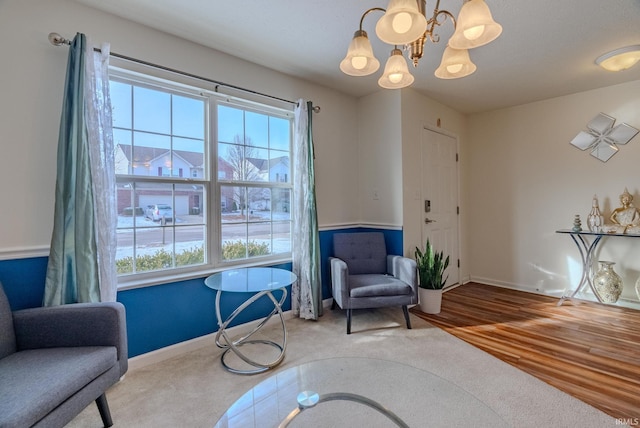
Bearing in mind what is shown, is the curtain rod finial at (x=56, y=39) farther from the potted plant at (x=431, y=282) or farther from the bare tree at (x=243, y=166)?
the potted plant at (x=431, y=282)

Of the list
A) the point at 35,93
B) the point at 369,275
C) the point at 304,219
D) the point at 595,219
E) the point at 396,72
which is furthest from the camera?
the point at 595,219

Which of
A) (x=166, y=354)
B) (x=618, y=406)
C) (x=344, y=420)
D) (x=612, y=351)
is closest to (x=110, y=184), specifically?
(x=166, y=354)

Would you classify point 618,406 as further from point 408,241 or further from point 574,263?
point 574,263

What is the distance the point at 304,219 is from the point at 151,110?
1565 millimetres

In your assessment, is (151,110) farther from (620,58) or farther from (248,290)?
(620,58)

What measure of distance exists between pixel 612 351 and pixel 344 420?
7.33 ft

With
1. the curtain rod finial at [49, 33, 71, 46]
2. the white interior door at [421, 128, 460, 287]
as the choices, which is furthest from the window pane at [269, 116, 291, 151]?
the white interior door at [421, 128, 460, 287]

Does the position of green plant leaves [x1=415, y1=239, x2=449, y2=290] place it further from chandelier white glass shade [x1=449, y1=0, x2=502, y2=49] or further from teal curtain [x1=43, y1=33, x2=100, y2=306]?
teal curtain [x1=43, y1=33, x2=100, y2=306]

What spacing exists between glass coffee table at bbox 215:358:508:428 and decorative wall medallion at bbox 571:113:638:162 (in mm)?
3456

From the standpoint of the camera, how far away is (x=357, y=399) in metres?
1.28

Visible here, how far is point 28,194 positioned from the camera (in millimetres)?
1750

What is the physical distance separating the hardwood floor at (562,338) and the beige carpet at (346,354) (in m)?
0.15

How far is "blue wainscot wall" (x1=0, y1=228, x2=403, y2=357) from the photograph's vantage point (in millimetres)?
1710

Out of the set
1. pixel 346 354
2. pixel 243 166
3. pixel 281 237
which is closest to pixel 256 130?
pixel 243 166
